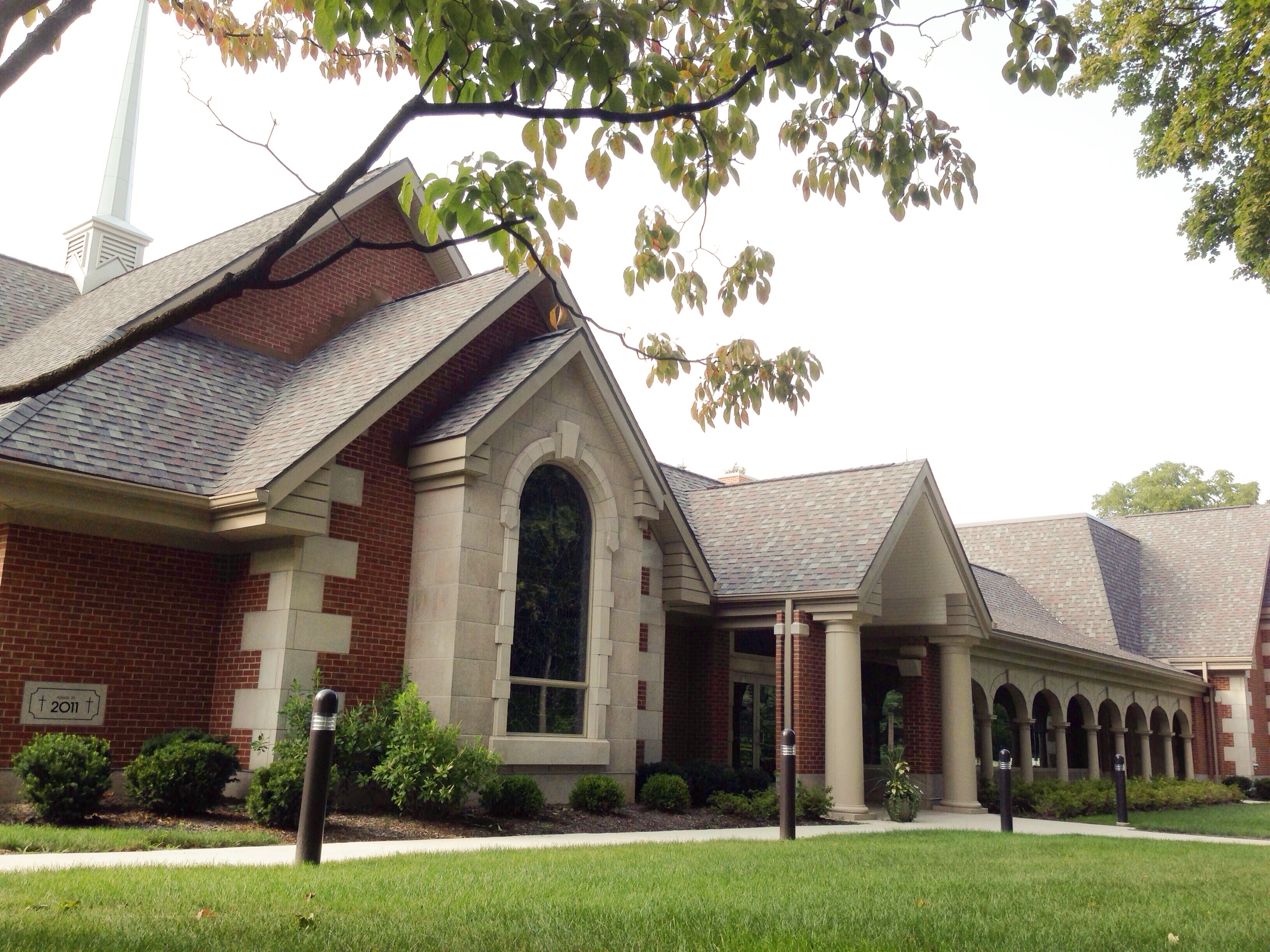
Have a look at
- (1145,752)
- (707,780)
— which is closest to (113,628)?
(707,780)

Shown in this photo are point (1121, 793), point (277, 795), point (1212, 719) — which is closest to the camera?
point (277, 795)

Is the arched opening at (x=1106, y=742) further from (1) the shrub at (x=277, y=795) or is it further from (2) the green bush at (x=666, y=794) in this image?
(1) the shrub at (x=277, y=795)

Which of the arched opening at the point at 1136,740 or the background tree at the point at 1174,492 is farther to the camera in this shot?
the background tree at the point at 1174,492

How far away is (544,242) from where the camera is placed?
22.6 ft

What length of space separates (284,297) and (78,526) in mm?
5422

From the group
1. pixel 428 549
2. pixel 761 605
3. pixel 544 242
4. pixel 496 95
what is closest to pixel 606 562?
pixel 428 549

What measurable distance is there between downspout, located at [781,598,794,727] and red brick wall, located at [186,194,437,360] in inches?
305

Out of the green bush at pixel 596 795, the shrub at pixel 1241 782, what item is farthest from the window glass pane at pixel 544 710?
the shrub at pixel 1241 782

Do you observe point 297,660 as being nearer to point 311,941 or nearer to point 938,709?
point 311,941

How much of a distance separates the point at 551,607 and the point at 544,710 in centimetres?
124

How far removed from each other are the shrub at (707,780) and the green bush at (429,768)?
14.8 feet

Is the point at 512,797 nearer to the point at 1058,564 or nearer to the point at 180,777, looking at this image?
the point at 180,777

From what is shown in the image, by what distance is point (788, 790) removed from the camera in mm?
11992

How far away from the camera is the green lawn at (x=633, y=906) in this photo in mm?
5129
